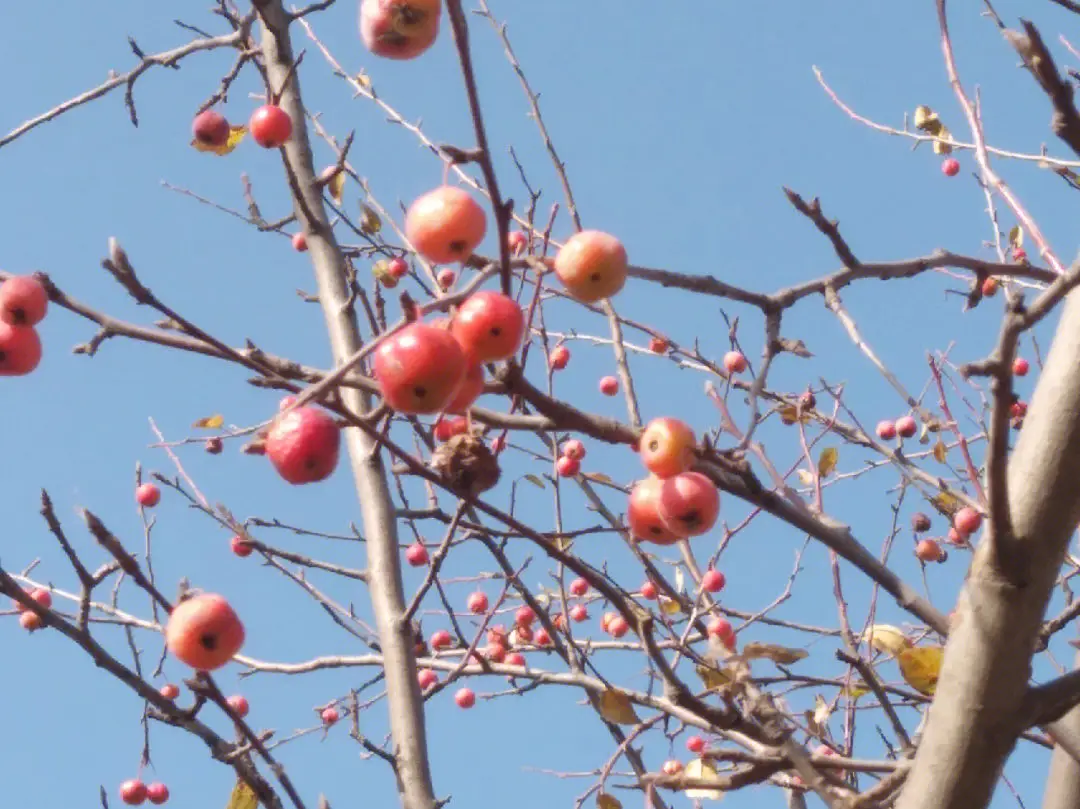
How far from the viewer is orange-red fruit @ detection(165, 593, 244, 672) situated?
219cm

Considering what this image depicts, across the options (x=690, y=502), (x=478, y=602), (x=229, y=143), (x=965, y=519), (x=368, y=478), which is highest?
(x=229, y=143)

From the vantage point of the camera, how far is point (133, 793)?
5.31 meters

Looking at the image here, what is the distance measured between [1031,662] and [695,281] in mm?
958

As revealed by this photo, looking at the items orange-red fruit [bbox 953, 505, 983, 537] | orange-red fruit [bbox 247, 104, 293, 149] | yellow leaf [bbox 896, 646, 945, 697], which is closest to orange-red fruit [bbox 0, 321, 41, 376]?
orange-red fruit [bbox 247, 104, 293, 149]

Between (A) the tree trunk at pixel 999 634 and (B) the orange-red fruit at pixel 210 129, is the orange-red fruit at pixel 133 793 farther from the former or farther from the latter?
(A) the tree trunk at pixel 999 634

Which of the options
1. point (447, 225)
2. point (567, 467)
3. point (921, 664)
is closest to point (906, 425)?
point (567, 467)

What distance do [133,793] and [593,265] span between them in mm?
4605

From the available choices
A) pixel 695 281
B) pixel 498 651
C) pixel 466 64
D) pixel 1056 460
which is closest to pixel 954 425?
pixel 1056 460

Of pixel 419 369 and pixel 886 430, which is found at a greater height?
pixel 886 430

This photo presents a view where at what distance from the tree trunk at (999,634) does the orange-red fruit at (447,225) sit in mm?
1141

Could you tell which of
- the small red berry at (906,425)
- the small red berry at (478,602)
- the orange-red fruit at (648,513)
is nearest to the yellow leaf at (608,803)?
the orange-red fruit at (648,513)

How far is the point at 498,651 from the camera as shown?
542 centimetres

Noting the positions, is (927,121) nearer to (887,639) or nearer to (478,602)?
(887,639)

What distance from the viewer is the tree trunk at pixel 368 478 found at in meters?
3.01
